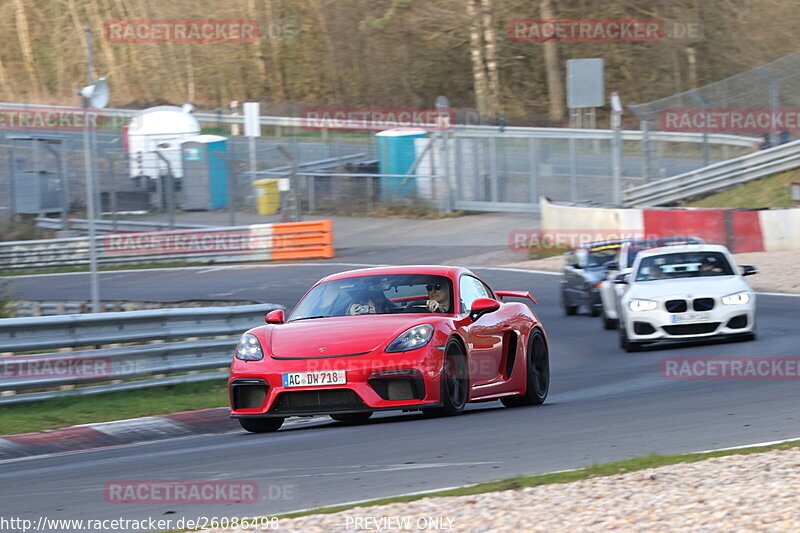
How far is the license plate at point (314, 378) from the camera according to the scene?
8.80m

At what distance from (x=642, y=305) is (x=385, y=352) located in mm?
6299

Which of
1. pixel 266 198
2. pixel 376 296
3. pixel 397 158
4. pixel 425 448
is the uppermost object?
pixel 397 158

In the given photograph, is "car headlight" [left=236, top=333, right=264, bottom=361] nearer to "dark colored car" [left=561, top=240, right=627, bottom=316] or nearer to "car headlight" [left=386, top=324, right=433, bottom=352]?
"car headlight" [left=386, top=324, right=433, bottom=352]

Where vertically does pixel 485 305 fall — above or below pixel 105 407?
above

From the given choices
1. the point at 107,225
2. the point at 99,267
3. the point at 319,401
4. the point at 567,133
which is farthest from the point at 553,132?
the point at 319,401

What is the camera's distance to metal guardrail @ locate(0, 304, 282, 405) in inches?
429

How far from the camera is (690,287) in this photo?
14.3m

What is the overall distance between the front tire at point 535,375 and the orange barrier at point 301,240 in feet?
66.4

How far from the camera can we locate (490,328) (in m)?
9.96

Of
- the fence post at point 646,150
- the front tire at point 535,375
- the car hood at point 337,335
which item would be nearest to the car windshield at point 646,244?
the front tire at point 535,375

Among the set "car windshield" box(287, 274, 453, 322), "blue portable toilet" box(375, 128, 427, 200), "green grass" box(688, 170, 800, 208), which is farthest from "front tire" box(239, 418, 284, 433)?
"blue portable toilet" box(375, 128, 427, 200)

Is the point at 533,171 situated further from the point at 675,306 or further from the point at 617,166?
the point at 675,306

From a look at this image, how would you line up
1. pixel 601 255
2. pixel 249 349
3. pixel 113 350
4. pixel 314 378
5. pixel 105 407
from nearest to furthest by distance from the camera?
pixel 314 378, pixel 249 349, pixel 105 407, pixel 113 350, pixel 601 255

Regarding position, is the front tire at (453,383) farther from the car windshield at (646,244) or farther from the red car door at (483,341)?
the car windshield at (646,244)
